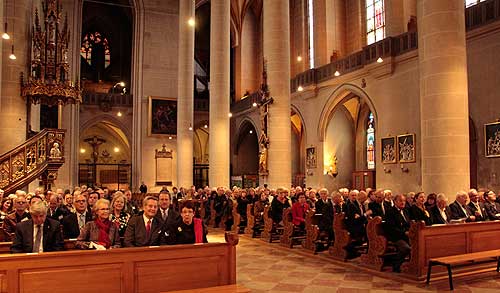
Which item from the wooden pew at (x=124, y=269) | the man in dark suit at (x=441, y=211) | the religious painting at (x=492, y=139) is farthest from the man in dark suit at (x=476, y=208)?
the wooden pew at (x=124, y=269)

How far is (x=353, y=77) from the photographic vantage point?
19594 millimetres

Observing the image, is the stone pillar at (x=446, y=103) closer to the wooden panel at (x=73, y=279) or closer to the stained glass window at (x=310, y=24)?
the wooden panel at (x=73, y=279)

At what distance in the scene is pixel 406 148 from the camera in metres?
16.6

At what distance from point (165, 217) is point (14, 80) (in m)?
10.8

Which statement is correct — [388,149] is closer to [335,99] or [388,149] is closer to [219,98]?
[335,99]

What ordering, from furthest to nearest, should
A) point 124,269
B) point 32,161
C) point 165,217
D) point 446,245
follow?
point 32,161, point 446,245, point 165,217, point 124,269

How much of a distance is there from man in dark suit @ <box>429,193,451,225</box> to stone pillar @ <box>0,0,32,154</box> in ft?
38.8

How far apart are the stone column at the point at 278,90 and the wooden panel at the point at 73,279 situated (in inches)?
399

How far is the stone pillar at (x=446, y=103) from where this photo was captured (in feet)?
30.1

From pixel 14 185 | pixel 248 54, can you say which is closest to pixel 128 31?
pixel 248 54

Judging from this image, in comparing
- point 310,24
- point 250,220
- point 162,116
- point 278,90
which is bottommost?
point 250,220

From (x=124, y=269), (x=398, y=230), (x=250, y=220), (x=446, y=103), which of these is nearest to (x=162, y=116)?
(x=250, y=220)

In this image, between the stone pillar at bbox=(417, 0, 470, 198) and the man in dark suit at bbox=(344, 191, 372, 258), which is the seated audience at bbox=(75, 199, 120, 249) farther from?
the stone pillar at bbox=(417, 0, 470, 198)

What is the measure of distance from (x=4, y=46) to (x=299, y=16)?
15.7 meters
